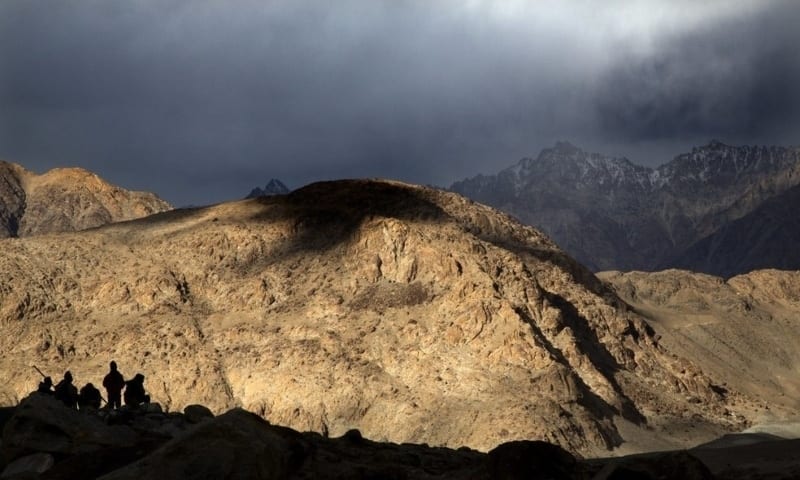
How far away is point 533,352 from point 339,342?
999cm

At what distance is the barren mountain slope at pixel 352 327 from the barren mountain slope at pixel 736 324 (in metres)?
6.49

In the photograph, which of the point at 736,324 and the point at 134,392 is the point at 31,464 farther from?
the point at 736,324

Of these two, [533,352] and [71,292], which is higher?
[71,292]

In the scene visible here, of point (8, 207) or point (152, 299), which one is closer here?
point (152, 299)

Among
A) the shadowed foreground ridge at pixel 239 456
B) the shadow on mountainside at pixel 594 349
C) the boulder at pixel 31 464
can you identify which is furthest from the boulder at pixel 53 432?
the shadow on mountainside at pixel 594 349

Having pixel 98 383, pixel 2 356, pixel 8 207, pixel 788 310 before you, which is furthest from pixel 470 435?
pixel 8 207

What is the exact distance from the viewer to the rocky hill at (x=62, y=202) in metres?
Answer: 121

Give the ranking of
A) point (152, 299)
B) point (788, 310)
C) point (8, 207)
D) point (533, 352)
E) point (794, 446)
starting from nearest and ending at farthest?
1. point (794, 446)
2. point (533, 352)
3. point (152, 299)
4. point (788, 310)
5. point (8, 207)

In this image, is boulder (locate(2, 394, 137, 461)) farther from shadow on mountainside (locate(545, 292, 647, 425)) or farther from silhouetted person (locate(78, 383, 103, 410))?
shadow on mountainside (locate(545, 292, 647, 425))

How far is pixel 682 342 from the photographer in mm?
63188

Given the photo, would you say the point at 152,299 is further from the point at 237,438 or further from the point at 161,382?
the point at 237,438

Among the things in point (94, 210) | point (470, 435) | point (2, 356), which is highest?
point (94, 210)

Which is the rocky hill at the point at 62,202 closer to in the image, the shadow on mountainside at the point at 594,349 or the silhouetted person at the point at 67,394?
the shadow on mountainside at the point at 594,349

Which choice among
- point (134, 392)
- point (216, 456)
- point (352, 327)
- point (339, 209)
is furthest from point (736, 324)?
point (216, 456)
